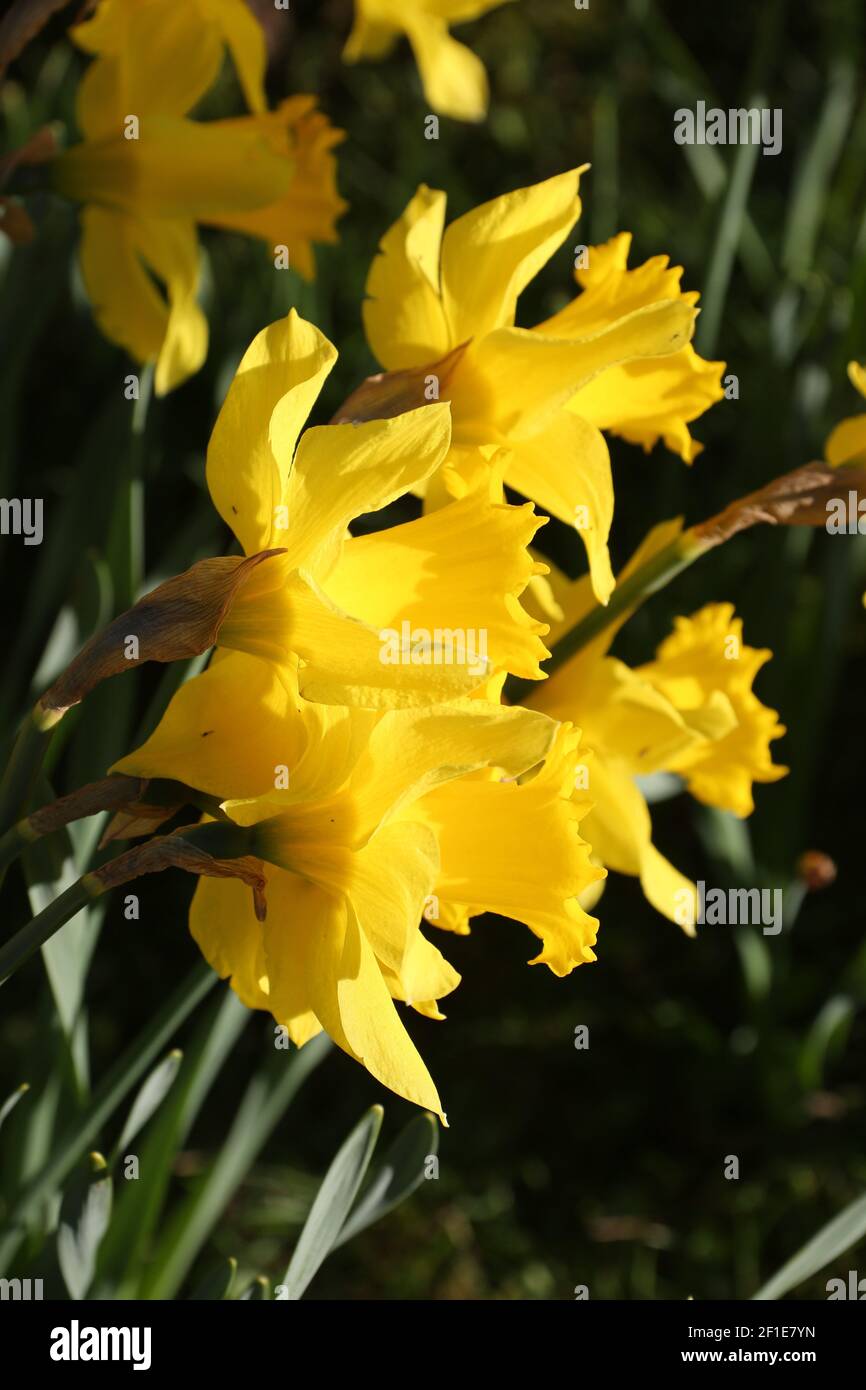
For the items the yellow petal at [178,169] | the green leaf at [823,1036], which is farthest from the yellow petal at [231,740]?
the green leaf at [823,1036]

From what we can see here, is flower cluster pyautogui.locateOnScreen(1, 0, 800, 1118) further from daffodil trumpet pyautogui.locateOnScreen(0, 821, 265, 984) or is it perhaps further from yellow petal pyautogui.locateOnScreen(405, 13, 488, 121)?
yellow petal pyautogui.locateOnScreen(405, 13, 488, 121)

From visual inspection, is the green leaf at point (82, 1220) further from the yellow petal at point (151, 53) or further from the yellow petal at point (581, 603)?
the yellow petal at point (151, 53)

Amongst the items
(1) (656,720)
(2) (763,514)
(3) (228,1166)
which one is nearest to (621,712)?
(1) (656,720)

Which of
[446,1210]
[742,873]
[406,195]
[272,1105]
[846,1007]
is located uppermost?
[406,195]

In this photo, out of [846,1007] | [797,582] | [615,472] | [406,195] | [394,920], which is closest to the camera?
[394,920]

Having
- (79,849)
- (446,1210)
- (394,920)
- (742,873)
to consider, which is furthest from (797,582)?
(394,920)

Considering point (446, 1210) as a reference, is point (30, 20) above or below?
above

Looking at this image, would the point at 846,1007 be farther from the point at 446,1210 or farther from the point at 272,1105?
the point at 272,1105

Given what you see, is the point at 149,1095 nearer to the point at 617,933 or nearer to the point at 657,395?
the point at 657,395
